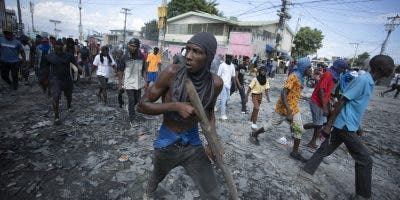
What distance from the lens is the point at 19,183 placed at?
3480 mm

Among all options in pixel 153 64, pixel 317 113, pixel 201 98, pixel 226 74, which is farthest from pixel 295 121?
pixel 153 64

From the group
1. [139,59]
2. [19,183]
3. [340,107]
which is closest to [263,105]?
[139,59]

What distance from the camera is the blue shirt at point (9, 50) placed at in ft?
25.5

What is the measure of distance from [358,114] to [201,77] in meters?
2.74

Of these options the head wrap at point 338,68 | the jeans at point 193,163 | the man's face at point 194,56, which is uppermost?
the man's face at point 194,56

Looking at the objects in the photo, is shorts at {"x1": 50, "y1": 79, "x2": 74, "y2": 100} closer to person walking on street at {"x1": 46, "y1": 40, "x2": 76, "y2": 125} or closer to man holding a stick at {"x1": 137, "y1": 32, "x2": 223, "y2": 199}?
person walking on street at {"x1": 46, "y1": 40, "x2": 76, "y2": 125}

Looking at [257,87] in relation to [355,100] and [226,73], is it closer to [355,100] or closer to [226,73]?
[226,73]

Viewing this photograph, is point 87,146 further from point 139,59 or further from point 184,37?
point 184,37

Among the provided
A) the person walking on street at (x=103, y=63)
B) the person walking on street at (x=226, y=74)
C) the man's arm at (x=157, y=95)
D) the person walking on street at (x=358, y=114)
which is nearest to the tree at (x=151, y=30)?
the person walking on street at (x=103, y=63)

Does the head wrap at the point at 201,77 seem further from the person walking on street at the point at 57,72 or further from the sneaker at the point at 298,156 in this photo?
the person walking on street at the point at 57,72

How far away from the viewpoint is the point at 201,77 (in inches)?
82.7

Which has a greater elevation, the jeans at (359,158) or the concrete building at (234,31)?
the concrete building at (234,31)

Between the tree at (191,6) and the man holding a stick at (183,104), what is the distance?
150ft

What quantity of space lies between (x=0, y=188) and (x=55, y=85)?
112 inches
